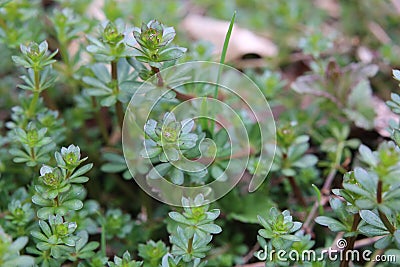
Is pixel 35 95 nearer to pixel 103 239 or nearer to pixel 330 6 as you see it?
pixel 103 239

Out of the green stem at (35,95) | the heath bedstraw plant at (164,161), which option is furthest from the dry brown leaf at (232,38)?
the green stem at (35,95)

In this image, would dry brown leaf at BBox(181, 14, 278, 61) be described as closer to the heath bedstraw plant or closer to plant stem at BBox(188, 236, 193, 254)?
the heath bedstraw plant

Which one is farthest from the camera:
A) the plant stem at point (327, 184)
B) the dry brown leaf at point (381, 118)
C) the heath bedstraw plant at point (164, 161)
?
the dry brown leaf at point (381, 118)

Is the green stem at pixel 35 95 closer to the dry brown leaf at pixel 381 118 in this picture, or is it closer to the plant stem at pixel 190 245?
the plant stem at pixel 190 245

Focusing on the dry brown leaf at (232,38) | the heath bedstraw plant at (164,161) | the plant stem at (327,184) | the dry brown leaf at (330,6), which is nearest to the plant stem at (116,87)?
the heath bedstraw plant at (164,161)

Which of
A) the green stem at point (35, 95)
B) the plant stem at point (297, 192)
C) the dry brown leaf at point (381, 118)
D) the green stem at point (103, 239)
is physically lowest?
the green stem at point (103, 239)

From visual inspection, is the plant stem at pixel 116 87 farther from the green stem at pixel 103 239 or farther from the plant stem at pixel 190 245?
the plant stem at pixel 190 245

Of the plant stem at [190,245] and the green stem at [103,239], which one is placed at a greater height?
the plant stem at [190,245]

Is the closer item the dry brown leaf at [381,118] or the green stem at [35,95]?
the green stem at [35,95]

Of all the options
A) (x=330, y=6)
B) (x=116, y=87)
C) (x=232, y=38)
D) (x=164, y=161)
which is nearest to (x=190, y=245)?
(x=164, y=161)

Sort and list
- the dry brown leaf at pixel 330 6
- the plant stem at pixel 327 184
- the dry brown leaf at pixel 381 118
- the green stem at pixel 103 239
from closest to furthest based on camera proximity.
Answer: the green stem at pixel 103 239, the plant stem at pixel 327 184, the dry brown leaf at pixel 381 118, the dry brown leaf at pixel 330 6
